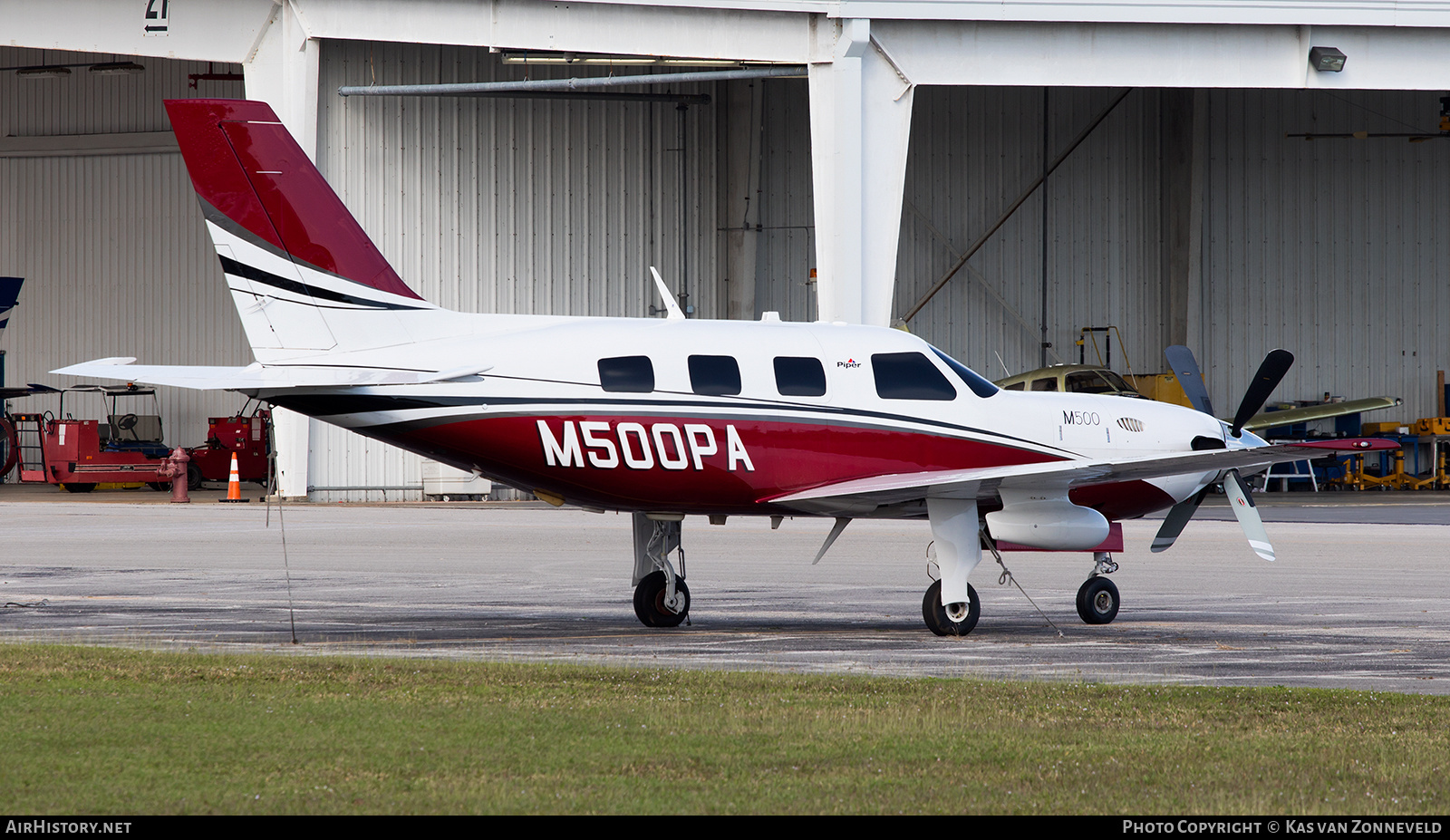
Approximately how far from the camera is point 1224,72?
91.2ft

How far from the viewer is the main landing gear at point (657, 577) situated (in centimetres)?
1213

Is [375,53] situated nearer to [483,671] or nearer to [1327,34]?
[1327,34]

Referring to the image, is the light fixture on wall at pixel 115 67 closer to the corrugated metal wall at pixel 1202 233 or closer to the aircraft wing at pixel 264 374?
the corrugated metal wall at pixel 1202 233

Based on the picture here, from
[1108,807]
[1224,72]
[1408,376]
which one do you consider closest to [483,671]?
[1108,807]

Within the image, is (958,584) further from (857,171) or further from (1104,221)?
(1104,221)

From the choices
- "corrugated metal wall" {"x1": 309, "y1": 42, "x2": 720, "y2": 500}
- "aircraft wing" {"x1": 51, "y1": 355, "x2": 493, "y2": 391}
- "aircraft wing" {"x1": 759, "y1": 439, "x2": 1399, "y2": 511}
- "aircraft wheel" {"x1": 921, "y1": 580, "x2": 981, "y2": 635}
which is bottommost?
"aircraft wheel" {"x1": 921, "y1": 580, "x2": 981, "y2": 635}

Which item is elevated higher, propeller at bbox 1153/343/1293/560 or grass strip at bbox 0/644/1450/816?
propeller at bbox 1153/343/1293/560

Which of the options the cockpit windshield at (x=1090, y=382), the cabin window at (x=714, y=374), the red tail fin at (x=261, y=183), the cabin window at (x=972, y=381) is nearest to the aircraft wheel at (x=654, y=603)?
the cabin window at (x=714, y=374)

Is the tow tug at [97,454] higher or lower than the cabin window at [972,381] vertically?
lower

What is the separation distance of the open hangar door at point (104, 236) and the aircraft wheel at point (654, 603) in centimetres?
3452

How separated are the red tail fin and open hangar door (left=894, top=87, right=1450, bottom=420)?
28572 mm

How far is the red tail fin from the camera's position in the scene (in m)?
10.9

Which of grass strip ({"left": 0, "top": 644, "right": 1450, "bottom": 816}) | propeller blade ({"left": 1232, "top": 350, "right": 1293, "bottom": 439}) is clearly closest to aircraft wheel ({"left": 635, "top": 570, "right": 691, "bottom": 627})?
grass strip ({"left": 0, "top": 644, "right": 1450, "bottom": 816})

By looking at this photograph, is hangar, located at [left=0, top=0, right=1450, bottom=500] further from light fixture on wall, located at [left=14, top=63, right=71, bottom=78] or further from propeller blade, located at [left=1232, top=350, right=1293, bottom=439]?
propeller blade, located at [left=1232, top=350, right=1293, bottom=439]
